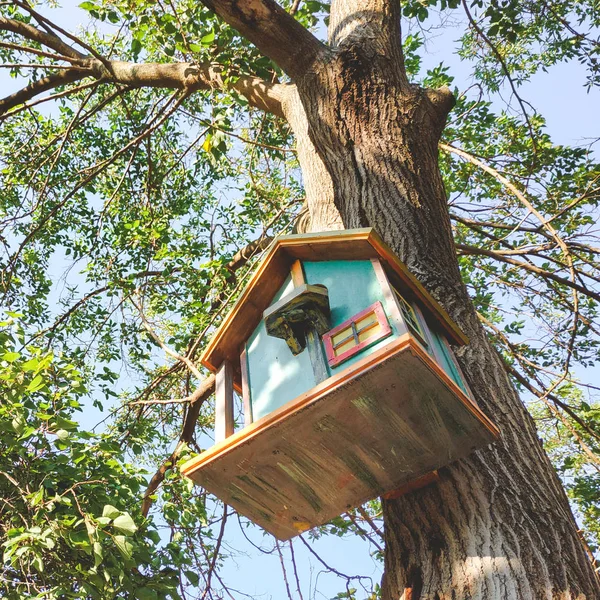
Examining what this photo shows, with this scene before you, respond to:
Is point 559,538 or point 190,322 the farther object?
point 190,322

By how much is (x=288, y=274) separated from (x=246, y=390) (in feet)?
1.36

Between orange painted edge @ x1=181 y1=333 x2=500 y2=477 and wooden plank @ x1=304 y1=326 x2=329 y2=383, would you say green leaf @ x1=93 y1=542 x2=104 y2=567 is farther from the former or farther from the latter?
wooden plank @ x1=304 y1=326 x2=329 y2=383

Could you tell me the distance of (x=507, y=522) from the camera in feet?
5.41

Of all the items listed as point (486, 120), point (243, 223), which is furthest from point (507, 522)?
point (486, 120)

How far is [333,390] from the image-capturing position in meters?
1.50

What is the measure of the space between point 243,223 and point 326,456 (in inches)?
164

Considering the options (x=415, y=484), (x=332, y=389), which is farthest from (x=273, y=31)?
(x=415, y=484)

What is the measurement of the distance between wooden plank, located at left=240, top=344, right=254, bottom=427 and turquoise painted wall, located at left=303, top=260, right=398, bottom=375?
1.04 feet

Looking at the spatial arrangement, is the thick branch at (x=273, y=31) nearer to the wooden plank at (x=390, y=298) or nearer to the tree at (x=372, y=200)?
the tree at (x=372, y=200)

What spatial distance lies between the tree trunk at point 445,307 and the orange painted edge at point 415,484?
0.02 m

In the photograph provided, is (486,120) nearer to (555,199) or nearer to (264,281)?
(555,199)

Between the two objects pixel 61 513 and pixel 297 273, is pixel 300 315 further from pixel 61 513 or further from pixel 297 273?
pixel 61 513

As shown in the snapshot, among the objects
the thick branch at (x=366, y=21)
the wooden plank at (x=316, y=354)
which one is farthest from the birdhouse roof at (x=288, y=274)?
the thick branch at (x=366, y=21)

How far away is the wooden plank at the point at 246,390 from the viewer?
1.79 metres
